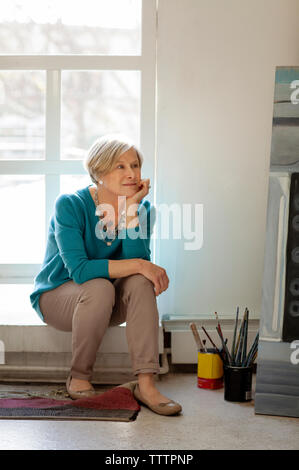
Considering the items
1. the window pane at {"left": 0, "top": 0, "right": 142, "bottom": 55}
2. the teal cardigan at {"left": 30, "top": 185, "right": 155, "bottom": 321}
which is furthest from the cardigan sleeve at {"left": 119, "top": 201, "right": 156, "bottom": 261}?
the window pane at {"left": 0, "top": 0, "right": 142, "bottom": 55}

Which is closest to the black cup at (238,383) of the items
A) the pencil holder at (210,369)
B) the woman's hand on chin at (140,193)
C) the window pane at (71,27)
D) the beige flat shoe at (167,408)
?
the pencil holder at (210,369)

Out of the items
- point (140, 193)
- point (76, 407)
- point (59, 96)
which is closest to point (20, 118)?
point (59, 96)

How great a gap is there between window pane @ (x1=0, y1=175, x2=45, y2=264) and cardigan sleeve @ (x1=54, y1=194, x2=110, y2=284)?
561 millimetres

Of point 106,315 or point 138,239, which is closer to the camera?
point 106,315

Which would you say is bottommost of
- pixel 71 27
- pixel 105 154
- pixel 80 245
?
pixel 80 245

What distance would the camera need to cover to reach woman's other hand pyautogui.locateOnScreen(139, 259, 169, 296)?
2.53 meters

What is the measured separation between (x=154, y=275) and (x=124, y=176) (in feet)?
1.51

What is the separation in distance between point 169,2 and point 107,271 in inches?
53.4

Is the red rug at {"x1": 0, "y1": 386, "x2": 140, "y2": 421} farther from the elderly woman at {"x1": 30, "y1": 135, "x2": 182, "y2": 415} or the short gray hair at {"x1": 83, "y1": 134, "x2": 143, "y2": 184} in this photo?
the short gray hair at {"x1": 83, "y1": 134, "x2": 143, "y2": 184}

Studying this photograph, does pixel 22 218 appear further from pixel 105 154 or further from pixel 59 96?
pixel 105 154

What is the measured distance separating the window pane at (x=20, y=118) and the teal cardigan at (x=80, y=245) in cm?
56

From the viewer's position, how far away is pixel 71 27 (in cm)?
313

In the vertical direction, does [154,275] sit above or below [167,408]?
above
